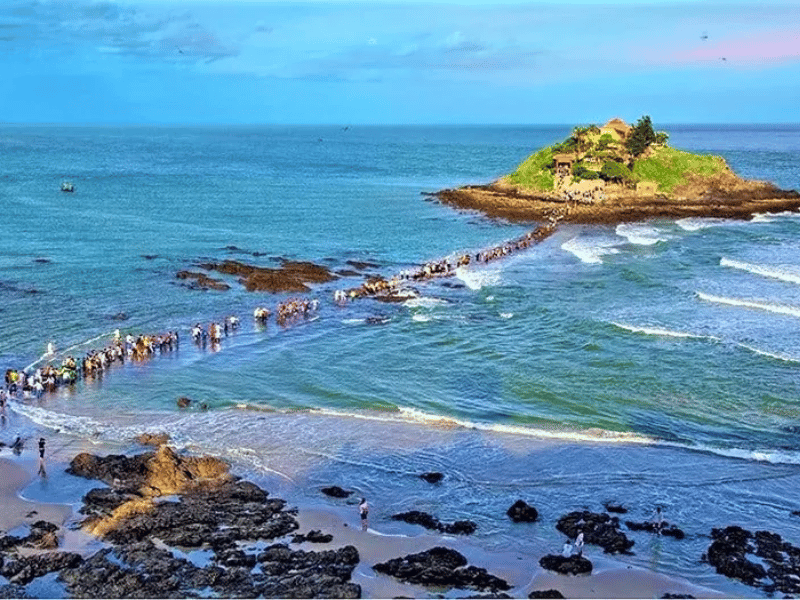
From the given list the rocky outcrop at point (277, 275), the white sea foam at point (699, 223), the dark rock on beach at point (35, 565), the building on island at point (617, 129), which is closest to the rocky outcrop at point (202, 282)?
the rocky outcrop at point (277, 275)

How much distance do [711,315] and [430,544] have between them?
2525cm

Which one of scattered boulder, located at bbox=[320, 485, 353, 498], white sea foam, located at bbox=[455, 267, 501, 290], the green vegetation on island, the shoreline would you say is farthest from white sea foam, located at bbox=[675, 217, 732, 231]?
scattered boulder, located at bbox=[320, 485, 353, 498]

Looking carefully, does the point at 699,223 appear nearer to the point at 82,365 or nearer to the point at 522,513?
the point at 82,365

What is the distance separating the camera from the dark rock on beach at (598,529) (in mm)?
20562

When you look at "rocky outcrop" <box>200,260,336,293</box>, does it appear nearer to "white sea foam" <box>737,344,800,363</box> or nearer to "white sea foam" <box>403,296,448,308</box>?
"white sea foam" <box>403,296,448,308</box>

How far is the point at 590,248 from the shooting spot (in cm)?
6103

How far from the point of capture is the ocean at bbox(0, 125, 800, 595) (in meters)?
24.1

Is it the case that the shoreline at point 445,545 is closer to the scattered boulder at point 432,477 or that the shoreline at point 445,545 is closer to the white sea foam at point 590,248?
the scattered boulder at point 432,477

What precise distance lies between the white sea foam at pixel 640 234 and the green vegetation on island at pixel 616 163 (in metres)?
12.1

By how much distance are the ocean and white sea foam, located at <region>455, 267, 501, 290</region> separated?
1.05 ft

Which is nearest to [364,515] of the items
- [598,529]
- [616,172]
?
[598,529]

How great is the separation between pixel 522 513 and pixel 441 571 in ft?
12.4

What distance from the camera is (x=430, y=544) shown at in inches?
810

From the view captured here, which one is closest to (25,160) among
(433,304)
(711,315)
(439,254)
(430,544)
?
(439,254)
